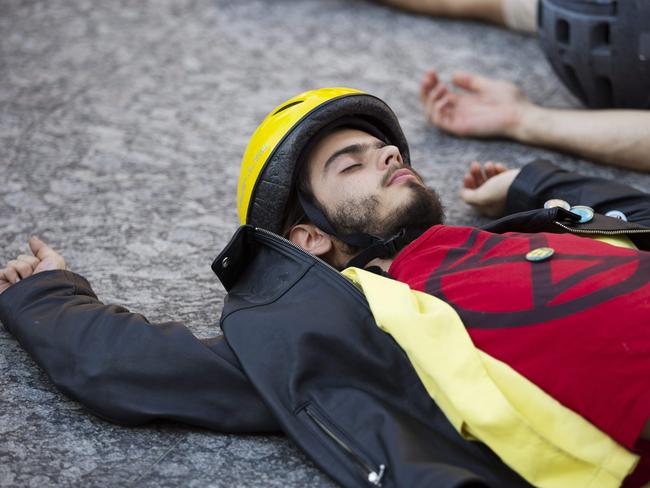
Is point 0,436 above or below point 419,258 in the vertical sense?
below

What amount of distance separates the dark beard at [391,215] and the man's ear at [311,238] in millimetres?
76

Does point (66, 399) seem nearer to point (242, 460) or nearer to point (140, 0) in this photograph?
point (242, 460)

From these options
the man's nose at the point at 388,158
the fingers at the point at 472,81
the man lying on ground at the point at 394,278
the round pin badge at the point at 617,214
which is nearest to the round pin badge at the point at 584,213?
the man lying on ground at the point at 394,278

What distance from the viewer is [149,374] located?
2.22 meters

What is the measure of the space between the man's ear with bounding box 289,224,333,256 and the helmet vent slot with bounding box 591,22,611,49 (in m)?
1.52

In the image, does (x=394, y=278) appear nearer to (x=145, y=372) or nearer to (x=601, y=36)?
(x=145, y=372)

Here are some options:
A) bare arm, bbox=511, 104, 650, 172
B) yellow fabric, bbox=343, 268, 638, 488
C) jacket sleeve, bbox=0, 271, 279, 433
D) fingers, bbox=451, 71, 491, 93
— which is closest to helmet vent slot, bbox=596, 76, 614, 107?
bare arm, bbox=511, 104, 650, 172

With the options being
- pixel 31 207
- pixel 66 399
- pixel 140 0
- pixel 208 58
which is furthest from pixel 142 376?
pixel 140 0

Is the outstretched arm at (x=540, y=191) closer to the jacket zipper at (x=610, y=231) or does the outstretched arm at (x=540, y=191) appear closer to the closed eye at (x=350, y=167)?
the jacket zipper at (x=610, y=231)

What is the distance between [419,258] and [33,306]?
39.9 inches

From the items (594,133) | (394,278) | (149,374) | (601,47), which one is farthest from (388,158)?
(601,47)

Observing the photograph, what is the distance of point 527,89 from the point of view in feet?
13.9

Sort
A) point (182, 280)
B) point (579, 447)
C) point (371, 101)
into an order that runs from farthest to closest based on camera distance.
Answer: point (182, 280) < point (371, 101) < point (579, 447)

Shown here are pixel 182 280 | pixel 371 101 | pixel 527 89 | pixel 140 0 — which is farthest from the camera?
pixel 140 0
